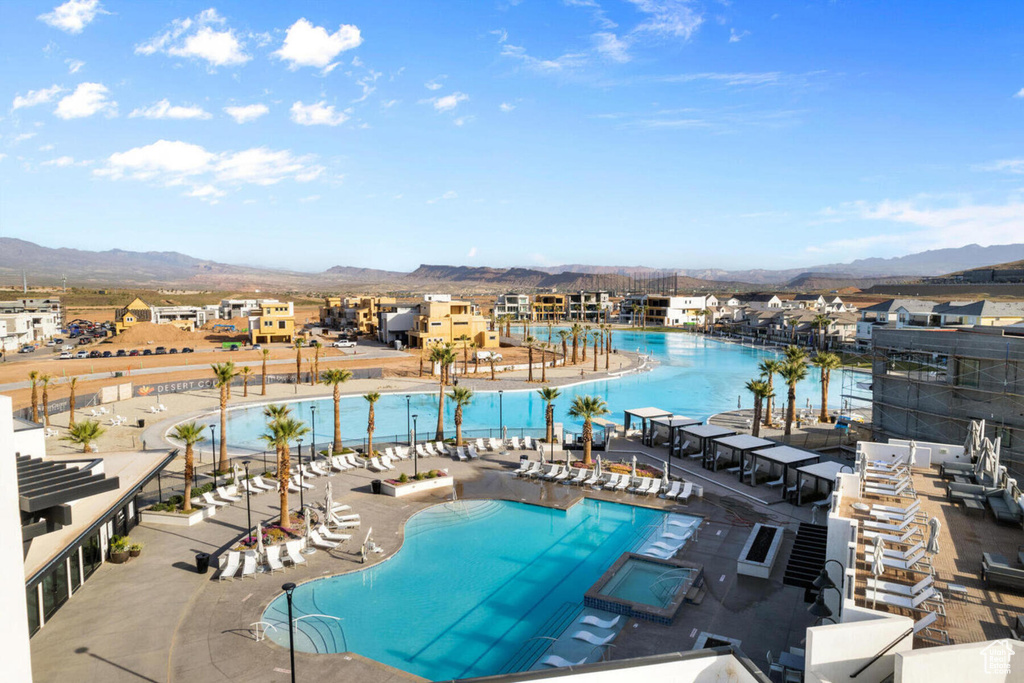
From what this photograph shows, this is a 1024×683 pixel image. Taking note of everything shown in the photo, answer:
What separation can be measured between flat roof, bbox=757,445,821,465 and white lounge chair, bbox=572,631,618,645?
14624 millimetres

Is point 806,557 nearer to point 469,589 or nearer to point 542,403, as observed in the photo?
point 469,589

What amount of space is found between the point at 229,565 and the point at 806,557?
18.7 metres

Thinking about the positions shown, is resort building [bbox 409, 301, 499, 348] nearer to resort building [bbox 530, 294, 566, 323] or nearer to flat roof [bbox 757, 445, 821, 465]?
flat roof [bbox 757, 445, 821, 465]

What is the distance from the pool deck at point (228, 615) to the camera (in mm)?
14109

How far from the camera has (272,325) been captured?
8969 cm

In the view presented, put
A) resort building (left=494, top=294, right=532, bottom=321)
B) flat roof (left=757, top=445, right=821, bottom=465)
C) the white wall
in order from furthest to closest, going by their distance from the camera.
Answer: resort building (left=494, top=294, right=532, bottom=321) < flat roof (left=757, top=445, right=821, bottom=465) < the white wall

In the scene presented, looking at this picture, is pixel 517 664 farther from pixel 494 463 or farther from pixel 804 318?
pixel 804 318

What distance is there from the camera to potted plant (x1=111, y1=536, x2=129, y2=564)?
19.9 metres

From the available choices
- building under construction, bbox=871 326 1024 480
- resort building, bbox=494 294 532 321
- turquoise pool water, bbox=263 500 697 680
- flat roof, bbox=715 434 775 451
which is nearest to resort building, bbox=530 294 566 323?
resort building, bbox=494 294 532 321

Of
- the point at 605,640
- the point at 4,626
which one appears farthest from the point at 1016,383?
the point at 4,626

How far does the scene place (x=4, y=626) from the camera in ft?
31.5

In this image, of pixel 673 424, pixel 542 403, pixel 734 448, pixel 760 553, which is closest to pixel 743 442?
pixel 734 448

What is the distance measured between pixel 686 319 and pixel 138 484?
124 m

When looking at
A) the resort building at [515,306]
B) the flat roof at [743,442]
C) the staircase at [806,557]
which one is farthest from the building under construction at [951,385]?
the resort building at [515,306]
